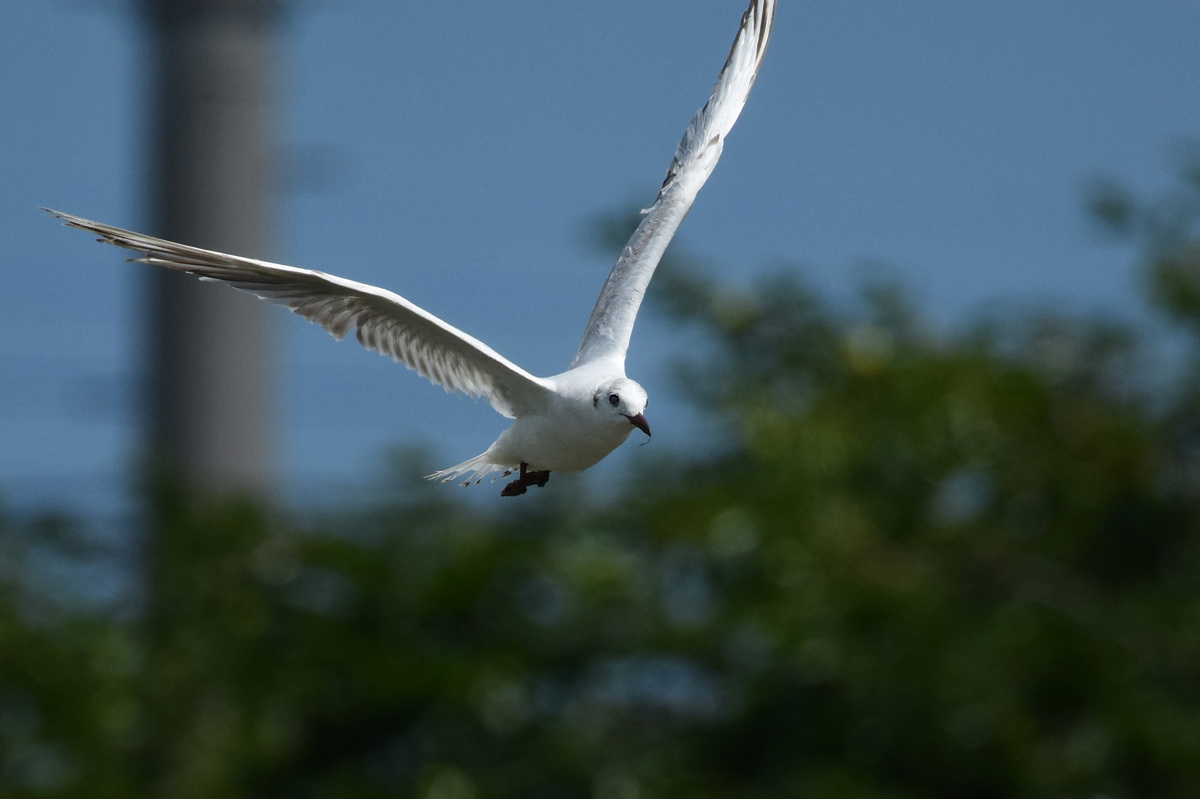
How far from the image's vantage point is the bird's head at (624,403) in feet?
15.7

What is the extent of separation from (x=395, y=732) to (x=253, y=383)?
10.3 m

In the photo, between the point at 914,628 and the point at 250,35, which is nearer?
the point at 914,628

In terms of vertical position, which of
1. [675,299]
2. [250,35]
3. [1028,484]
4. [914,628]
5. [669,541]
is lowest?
[914,628]

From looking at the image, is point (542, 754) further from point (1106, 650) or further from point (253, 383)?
point (253, 383)

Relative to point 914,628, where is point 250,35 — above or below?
above

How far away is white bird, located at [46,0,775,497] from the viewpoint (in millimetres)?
4859

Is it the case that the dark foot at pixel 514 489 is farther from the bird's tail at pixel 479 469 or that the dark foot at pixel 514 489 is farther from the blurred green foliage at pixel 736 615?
the blurred green foliage at pixel 736 615

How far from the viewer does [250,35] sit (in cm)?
1989

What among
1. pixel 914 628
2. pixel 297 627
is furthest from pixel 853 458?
pixel 297 627

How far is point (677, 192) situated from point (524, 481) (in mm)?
1905

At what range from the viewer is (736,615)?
35.7 ft

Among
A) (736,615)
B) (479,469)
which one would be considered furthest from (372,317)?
(736,615)

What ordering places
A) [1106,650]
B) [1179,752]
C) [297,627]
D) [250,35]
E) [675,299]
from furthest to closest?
[250,35]
[675,299]
[297,627]
[1106,650]
[1179,752]

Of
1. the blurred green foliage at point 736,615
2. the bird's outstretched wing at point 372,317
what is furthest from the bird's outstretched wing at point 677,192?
the blurred green foliage at point 736,615
